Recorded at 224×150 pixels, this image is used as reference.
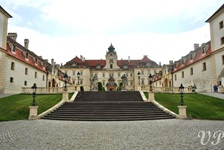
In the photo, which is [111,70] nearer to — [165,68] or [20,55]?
[165,68]

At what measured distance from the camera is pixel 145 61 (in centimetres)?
7606

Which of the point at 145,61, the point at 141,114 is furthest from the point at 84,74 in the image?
the point at 141,114

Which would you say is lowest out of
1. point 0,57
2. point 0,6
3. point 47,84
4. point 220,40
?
point 47,84

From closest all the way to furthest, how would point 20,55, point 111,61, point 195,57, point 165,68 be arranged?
point 20,55, point 195,57, point 165,68, point 111,61

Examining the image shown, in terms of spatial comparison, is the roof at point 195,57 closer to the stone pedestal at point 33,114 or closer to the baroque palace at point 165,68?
the baroque palace at point 165,68

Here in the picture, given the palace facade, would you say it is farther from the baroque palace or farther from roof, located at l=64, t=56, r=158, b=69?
the baroque palace

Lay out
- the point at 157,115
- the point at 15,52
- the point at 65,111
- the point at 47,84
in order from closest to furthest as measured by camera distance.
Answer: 1. the point at 157,115
2. the point at 65,111
3. the point at 15,52
4. the point at 47,84

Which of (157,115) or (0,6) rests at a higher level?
(0,6)

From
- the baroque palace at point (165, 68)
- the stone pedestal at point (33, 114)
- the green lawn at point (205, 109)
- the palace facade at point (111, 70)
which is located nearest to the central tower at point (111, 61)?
the palace facade at point (111, 70)

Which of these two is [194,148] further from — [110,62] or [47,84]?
[110,62]

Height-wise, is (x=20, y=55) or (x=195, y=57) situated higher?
(x=20, y=55)

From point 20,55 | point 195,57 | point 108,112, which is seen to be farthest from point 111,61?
point 108,112

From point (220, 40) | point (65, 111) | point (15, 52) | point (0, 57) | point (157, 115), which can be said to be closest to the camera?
point (157, 115)

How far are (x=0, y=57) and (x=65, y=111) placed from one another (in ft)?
52.2
